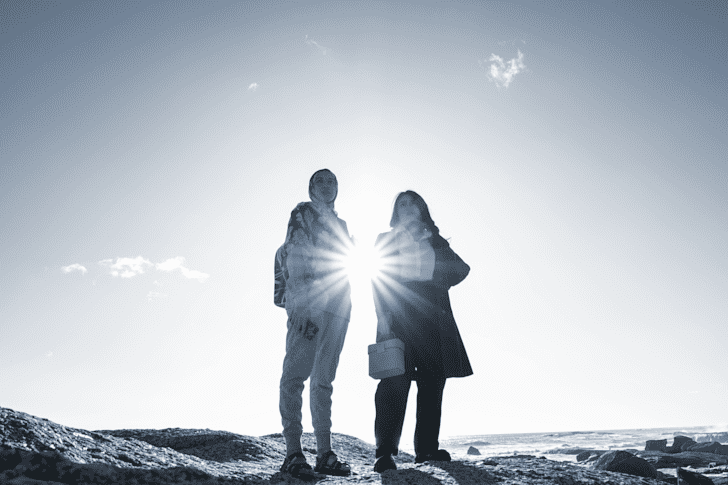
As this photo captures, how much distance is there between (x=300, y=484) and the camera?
259 centimetres

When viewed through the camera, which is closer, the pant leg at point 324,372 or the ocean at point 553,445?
the pant leg at point 324,372

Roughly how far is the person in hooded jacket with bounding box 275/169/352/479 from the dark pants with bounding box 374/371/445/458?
377mm

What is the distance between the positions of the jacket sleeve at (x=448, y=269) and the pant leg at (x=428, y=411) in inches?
33.9

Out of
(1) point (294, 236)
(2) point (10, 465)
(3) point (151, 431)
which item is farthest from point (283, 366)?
(3) point (151, 431)

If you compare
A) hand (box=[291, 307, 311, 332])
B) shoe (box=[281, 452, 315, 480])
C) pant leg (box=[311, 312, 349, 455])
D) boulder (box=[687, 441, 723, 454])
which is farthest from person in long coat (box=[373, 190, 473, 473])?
boulder (box=[687, 441, 723, 454])

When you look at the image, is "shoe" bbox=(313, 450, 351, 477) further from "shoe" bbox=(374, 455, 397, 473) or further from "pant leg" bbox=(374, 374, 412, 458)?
"pant leg" bbox=(374, 374, 412, 458)

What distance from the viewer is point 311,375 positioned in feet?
10.9

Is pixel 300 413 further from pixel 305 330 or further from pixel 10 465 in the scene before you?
pixel 10 465

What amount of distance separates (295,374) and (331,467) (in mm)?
688

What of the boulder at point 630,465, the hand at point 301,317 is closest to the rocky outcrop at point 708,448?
the boulder at point 630,465

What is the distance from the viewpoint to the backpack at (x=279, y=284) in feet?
11.6

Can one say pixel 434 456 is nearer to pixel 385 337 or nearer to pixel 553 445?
pixel 385 337

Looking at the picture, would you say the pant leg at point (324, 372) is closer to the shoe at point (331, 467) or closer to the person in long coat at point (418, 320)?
the shoe at point (331, 467)

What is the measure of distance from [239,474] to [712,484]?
322 centimetres
